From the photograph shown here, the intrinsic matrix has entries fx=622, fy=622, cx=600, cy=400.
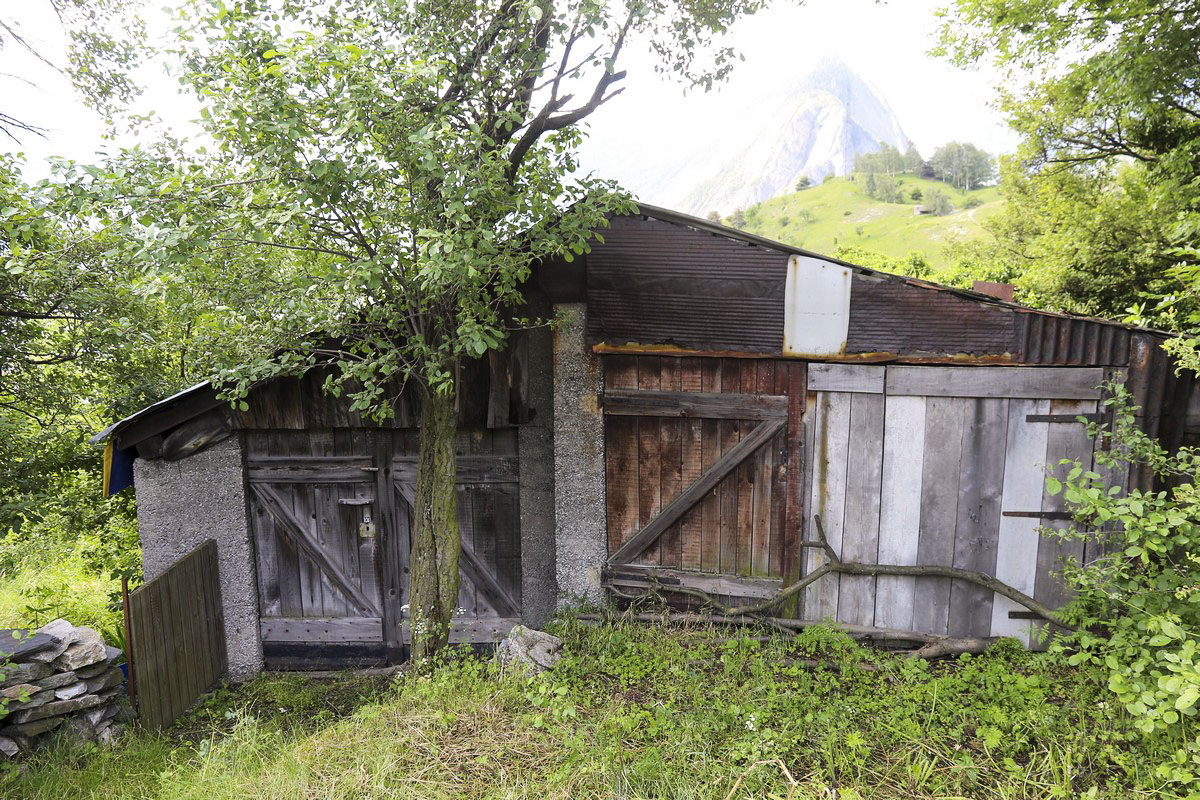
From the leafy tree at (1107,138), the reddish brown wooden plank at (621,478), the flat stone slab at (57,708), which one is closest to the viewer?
the flat stone slab at (57,708)

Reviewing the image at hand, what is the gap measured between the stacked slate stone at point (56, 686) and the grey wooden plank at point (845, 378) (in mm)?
5782

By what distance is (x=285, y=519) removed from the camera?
5.61 meters

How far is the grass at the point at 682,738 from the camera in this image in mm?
3141

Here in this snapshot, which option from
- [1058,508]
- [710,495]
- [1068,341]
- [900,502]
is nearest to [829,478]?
[900,502]

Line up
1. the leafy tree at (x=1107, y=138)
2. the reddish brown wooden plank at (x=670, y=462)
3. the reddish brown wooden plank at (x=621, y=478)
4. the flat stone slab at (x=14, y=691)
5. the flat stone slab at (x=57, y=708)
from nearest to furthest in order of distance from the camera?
the flat stone slab at (x=14, y=691) → the flat stone slab at (x=57, y=708) → the reddish brown wooden plank at (x=670, y=462) → the reddish brown wooden plank at (x=621, y=478) → the leafy tree at (x=1107, y=138)

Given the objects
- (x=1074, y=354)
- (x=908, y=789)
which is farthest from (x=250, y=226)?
(x=1074, y=354)

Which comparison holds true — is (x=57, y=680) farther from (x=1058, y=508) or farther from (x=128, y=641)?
(x=1058, y=508)

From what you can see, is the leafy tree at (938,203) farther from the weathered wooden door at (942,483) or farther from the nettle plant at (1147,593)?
the nettle plant at (1147,593)

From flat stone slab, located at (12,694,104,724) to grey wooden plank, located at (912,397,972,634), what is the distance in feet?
20.1

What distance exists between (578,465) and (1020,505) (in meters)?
3.22

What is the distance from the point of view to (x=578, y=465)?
16.6ft

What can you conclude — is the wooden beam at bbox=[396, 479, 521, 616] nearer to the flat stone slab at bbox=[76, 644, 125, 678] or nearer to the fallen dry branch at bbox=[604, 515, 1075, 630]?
the fallen dry branch at bbox=[604, 515, 1075, 630]

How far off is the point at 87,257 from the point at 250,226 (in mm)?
3897

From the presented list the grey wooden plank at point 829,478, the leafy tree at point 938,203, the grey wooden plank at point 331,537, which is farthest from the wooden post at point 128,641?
the leafy tree at point 938,203
